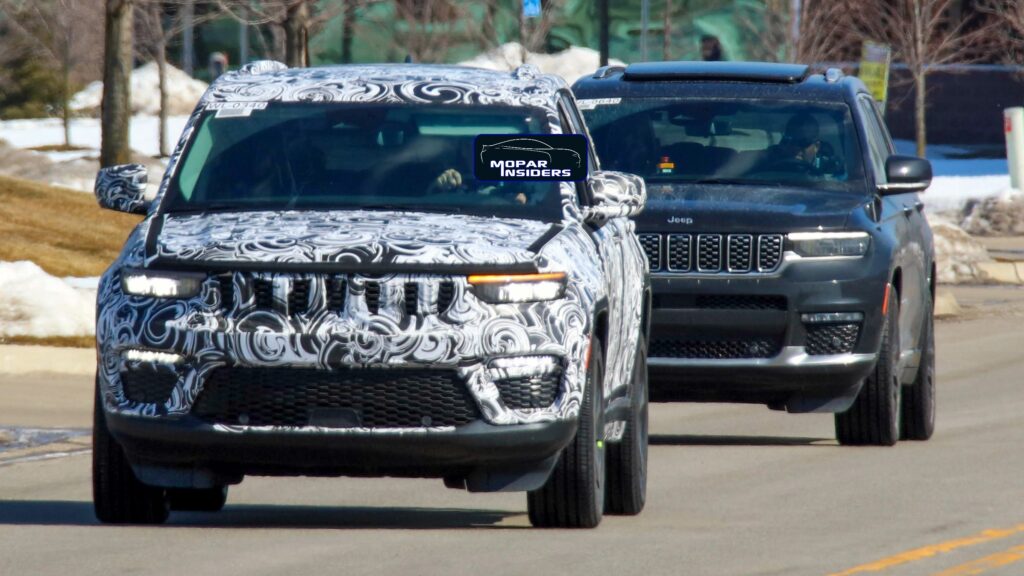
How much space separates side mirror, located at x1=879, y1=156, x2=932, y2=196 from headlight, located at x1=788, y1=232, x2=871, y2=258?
2.08 ft

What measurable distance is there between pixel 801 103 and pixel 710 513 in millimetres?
3971

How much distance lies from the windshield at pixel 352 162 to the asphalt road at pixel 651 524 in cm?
125

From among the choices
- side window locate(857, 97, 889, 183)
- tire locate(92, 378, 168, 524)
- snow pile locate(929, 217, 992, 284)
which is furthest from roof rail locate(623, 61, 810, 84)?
snow pile locate(929, 217, 992, 284)

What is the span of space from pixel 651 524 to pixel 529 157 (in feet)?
4.98

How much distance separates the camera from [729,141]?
12.6 m

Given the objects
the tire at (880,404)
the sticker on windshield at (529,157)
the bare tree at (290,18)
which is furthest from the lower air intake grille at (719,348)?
the bare tree at (290,18)

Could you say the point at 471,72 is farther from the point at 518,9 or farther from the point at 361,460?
the point at 518,9

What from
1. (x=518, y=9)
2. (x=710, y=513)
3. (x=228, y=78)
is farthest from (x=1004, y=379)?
(x=518, y=9)

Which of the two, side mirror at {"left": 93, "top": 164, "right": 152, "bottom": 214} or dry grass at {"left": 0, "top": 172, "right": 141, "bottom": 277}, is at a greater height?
side mirror at {"left": 93, "top": 164, "right": 152, "bottom": 214}

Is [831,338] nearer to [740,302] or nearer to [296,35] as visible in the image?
[740,302]

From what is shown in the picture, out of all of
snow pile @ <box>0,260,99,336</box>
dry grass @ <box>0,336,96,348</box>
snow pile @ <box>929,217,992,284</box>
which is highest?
snow pile @ <box>0,260,99,336</box>

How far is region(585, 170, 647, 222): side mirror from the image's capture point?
878cm

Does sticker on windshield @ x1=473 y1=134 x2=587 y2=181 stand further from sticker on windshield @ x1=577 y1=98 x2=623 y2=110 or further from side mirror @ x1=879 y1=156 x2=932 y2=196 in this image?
sticker on windshield @ x1=577 y1=98 x2=623 y2=110

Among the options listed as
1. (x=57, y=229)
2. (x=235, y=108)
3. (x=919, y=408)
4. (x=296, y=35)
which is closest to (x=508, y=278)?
(x=235, y=108)
